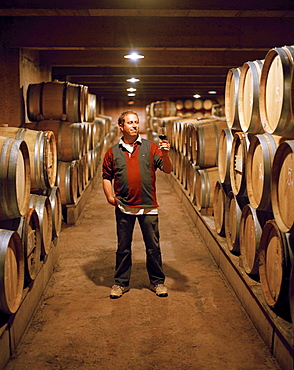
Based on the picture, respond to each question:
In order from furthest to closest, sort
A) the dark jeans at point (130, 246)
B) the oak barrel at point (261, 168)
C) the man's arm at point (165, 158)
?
the dark jeans at point (130, 246)
the man's arm at point (165, 158)
the oak barrel at point (261, 168)

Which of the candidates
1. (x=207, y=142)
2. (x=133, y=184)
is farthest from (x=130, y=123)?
(x=207, y=142)

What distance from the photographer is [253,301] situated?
3.71 m

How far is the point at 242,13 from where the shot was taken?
4891 millimetres

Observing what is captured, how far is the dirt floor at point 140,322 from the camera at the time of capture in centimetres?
A: 318

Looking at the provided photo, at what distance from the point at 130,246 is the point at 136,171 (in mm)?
722

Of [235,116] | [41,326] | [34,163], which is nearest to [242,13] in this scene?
[235,116]

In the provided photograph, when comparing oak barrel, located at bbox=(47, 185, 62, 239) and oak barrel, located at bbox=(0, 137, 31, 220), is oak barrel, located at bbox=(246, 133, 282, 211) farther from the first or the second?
oak barrel, located at bbox=(47, 185, 62, 239)

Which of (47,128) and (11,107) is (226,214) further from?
(11,107)

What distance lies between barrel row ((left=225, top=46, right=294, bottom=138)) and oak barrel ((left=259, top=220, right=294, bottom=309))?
2.36 ft

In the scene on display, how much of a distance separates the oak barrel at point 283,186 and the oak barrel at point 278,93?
170 millimetres

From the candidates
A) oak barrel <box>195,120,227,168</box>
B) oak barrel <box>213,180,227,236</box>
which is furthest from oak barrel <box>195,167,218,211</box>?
oak barrel <box>213,180,227,236</box>

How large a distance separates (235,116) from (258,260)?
1640mm

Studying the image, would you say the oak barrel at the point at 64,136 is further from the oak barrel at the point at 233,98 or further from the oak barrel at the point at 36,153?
the oak barrel at the point at 233,98

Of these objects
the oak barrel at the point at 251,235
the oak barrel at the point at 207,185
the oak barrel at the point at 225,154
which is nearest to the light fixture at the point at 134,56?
the oak barrel at the point at 207,185
